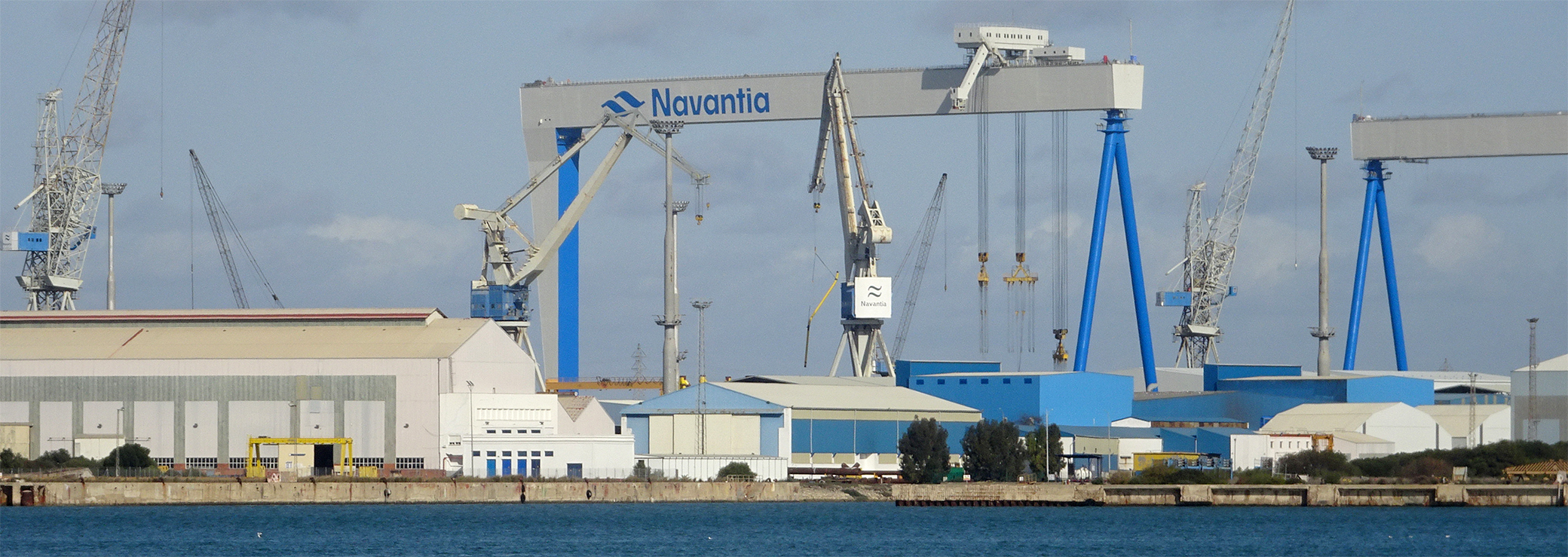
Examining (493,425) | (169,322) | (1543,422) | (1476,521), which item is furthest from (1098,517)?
(169,322)

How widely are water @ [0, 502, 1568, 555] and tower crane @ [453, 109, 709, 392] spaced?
1656cm

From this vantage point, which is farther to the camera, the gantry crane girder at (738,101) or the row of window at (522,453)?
the gantry crane girder at (738,101)

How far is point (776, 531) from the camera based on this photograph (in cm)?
6706

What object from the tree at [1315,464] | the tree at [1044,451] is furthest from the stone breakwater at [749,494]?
the tree at [1315,464]

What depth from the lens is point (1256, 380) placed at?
327 ft

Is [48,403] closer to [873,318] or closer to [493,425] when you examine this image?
[493,425]

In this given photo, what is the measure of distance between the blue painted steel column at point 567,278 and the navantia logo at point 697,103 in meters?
3.15

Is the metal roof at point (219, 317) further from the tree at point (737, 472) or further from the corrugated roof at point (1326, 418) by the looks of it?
the corrugated roof at point (1326, 418)

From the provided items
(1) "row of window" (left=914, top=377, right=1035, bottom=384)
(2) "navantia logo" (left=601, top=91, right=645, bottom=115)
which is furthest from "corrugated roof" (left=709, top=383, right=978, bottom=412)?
(2) "navantia logo" (left=601, top=91, right=645, bottom=115)

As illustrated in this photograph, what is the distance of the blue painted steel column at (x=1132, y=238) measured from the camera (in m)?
89.6

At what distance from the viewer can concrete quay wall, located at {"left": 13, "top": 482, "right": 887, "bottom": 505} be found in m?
73.9

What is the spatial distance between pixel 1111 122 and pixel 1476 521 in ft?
85.5

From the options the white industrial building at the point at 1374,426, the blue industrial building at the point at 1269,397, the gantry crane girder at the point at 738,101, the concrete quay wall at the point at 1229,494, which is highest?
the gantry crane girder at the point at 738,101

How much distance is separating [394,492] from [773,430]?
16.0m
